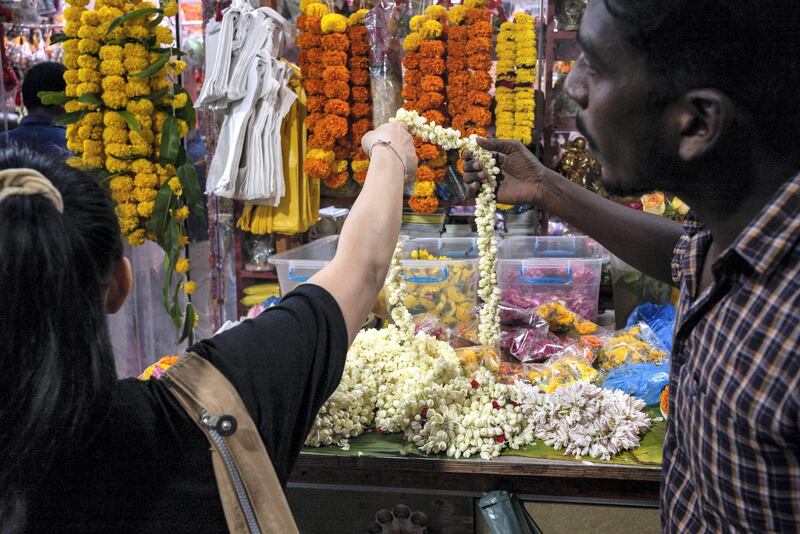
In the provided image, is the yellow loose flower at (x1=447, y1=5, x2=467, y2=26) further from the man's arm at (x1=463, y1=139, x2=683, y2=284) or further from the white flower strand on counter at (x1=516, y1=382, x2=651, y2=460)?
the white flower strand on counter at (x1=516, y1=382, x2=651, y2=460)

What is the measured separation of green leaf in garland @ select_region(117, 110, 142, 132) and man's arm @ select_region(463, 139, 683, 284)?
1.63 m

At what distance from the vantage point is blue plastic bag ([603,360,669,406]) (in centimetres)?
198

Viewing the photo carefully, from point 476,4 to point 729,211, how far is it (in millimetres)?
2501

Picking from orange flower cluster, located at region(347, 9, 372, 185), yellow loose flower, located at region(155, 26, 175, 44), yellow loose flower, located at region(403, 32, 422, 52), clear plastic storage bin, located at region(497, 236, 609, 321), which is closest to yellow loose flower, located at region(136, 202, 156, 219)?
yellow loose flower, located at region(155, 26, 175, 44)

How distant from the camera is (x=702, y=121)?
2.92ft

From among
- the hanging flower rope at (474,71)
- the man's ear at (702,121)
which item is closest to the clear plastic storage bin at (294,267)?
the hanging flower rope at (474,71)

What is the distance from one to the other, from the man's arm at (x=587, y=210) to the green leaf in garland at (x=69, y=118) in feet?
6.16

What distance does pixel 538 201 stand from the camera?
1.81m

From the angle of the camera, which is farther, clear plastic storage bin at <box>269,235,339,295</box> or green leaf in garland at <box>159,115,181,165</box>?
green leaf in garland at <box>159,115,181,165</box>

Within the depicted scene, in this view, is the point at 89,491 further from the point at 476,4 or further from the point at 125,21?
the point at 476,4

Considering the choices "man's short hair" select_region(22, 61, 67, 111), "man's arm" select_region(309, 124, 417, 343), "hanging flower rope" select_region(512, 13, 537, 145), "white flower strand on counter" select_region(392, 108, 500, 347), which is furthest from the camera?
"man's short hair" select_region(22, 61, 67, 111)

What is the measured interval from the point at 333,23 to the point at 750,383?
2738mm

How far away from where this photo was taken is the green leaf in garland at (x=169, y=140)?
9.70 feet

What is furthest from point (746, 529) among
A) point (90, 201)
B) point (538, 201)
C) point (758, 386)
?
point (538, 201)
